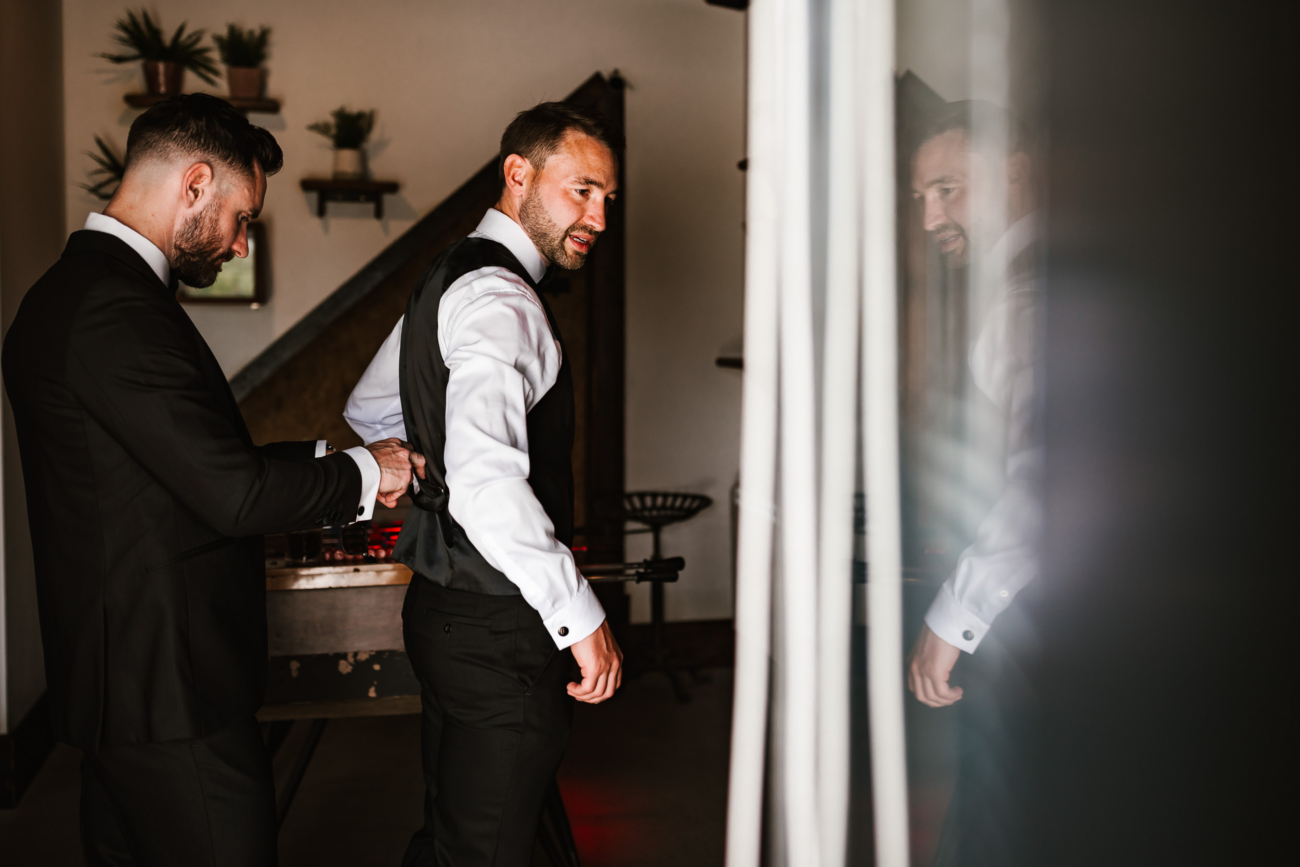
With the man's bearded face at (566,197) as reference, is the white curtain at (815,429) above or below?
below

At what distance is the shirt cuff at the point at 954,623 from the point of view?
649 millimetres

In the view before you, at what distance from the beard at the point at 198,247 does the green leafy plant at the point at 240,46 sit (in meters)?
2.77

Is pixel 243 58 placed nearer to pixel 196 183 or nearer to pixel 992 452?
pixel 196 183

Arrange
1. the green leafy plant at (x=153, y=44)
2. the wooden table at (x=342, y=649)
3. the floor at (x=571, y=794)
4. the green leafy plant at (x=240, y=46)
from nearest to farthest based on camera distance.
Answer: the wooden table at (x=342, y=649) < the floor at (x=571, y=794) < the green leafy plant at (x=153, y=44) < the green leafy plant at (x=240, y=46)

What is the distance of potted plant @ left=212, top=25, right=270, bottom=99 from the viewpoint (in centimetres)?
377

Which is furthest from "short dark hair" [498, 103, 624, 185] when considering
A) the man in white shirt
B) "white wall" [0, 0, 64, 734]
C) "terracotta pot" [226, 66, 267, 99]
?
"terracotta pot" [226, 66, 267, 99]

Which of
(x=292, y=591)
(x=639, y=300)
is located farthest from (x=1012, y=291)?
(x=639, y=300)

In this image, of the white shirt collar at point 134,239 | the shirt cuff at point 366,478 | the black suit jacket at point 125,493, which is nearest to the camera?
the black suit jacket at point 125,493

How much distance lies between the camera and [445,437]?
146 cm

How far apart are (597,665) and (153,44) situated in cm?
349

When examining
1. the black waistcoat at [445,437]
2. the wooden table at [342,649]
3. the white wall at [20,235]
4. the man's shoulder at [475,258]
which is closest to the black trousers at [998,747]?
the black waistcoat at [445,437]

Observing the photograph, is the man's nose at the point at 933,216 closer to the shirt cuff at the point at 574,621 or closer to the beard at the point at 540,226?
the shirt cuff at the point at 574,621

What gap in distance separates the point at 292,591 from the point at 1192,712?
7.03ft

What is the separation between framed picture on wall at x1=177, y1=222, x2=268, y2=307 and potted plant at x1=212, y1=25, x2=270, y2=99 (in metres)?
0.55
